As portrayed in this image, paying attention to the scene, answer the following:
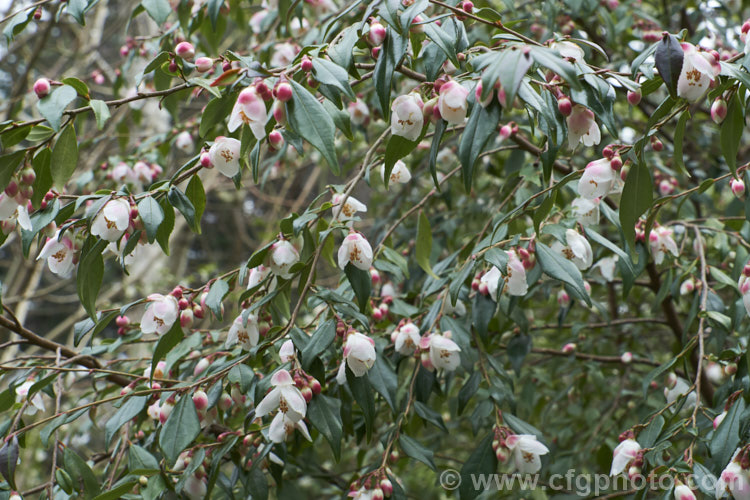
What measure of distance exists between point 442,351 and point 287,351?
31 cm

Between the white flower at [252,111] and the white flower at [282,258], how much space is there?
11.0 inches

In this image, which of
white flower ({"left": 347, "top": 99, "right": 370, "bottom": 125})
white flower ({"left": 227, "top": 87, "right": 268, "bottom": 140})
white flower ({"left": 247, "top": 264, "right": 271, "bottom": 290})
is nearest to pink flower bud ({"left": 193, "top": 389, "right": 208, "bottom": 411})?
white flower ({"left": 247, "top": 264, "right": 271, "bottom": 290})

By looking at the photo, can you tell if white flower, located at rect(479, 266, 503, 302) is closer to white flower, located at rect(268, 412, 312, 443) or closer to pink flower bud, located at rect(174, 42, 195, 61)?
white flower, located at rect(268, 412, 312, 443)

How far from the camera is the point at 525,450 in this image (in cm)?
122

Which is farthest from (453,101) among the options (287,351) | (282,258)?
(287,351)

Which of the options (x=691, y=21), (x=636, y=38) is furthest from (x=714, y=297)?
(x=691, y=21)

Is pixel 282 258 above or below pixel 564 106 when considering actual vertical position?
below

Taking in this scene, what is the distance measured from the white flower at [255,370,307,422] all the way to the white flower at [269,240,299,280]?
18cm

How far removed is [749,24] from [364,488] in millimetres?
999

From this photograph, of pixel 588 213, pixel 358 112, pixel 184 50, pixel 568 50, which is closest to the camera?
pixel 568 50

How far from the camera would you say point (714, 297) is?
1.40 m

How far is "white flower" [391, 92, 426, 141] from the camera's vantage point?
36.5 inches

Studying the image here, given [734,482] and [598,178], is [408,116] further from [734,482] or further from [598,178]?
[734,482]

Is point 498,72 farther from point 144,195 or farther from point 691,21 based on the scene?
point 691,21
